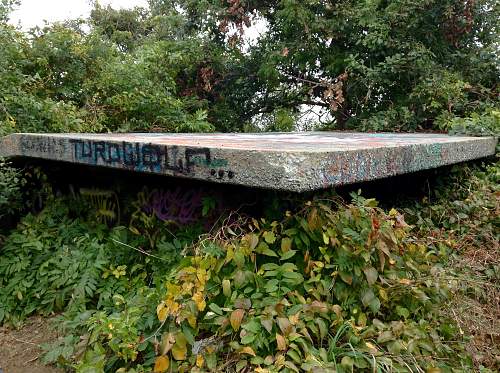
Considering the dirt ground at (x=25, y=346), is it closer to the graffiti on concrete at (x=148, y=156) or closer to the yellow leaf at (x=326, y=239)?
the graffiti on concrete at (x=148, y=156)

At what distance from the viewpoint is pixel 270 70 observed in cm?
925

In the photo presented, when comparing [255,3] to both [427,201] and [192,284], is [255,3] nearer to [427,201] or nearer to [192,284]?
[427,201]

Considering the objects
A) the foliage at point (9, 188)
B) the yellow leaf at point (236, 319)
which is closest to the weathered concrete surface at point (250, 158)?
the foliage at point (9, 188)

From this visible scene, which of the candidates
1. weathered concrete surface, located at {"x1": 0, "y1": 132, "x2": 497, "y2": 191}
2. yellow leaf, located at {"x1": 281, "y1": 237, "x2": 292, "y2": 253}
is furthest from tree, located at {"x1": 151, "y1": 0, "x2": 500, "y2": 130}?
yellow leaf, located at {"x1": 281, "y1": 237, "x2": 292, "y2": 253}

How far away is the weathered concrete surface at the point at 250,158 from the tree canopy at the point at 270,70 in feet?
6.31

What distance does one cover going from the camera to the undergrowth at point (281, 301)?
219cm

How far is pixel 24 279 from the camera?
11.7 feet

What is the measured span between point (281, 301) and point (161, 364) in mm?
610

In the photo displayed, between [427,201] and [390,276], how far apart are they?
2214 millimetres

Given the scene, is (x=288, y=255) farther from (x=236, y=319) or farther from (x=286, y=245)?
(x=236, y=319)

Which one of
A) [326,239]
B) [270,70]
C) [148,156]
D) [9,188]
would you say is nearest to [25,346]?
[9,188]

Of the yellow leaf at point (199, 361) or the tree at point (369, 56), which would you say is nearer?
the yellow leaf at point (199, 361)

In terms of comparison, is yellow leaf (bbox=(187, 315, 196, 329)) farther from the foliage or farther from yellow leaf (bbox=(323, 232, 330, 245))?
the foliage

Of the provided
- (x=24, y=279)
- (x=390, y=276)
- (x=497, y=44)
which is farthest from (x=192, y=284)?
(x=497, y=44)
